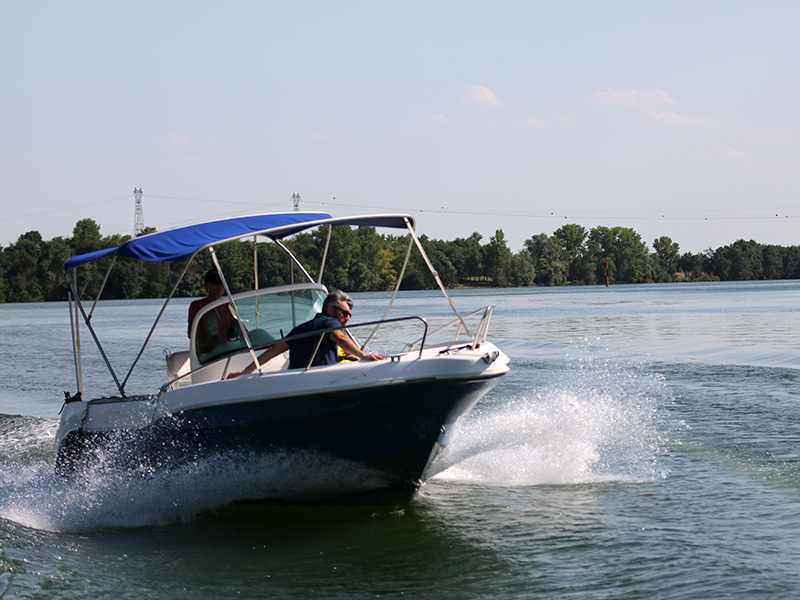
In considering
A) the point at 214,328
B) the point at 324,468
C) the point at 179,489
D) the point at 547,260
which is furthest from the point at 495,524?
the point at 547,260

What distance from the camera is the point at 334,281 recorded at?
246 feet

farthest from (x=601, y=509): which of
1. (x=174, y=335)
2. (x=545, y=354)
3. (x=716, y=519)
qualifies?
(x=174, y=335)

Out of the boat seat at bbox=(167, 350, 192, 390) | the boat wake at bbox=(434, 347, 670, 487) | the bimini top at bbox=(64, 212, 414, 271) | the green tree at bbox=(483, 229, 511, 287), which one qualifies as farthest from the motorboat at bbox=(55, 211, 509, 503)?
the green tree at bbox=(483, 229, 511, 287)

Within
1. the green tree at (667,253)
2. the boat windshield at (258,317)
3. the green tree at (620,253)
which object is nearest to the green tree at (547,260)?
the green tree at (620,253)

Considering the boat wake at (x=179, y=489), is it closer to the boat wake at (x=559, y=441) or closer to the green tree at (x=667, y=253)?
the boat wake at (x=559, y=441)

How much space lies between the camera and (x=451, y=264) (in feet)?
409

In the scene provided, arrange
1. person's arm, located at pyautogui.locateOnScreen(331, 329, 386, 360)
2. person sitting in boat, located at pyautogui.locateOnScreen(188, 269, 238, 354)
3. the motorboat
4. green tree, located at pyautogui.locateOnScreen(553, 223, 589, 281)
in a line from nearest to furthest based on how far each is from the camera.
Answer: the motorboat → person's arm, located at pyautogui.locateOnScreen(331, 329, 386, 360) → person sitting in boat, located at pyautogui.locateOnScreen(188, 269, 238, 354) → green tree, located at pyautogui.locateOnScreen(553, 223, 589, 281)

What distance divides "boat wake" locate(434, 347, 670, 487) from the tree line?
44.1ft

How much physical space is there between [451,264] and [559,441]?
116109 mm

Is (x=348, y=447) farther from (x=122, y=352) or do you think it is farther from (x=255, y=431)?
(x=122, y=352)

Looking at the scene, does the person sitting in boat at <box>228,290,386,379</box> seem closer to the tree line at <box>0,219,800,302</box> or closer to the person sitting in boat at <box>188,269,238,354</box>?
the person sitting in boat at <box>188,269,238,354</box>

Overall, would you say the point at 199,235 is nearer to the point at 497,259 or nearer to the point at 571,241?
the point at 497,259

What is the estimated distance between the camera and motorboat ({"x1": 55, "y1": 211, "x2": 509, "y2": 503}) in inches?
238

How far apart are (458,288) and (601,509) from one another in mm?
124270
